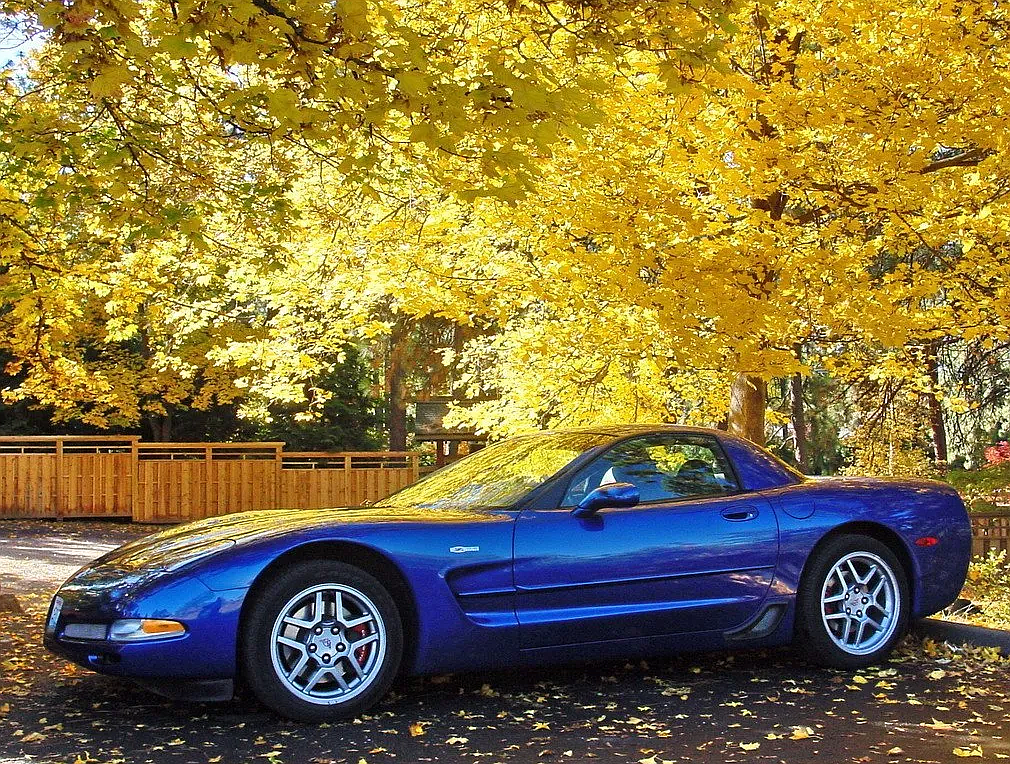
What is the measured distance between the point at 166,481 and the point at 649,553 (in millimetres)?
19096

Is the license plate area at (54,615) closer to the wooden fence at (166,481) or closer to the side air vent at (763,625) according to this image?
the side air vent at (763,625)

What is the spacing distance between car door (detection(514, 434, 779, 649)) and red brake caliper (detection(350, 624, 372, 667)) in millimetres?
750

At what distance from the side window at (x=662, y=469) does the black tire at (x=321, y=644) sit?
46.9 inches

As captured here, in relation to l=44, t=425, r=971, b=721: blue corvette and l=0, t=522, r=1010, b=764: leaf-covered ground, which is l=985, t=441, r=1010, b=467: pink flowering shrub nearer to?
l=44, t=425, r=971, b=721: blue corvette

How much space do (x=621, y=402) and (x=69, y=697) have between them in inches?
290

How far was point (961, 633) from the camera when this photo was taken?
6602 mm

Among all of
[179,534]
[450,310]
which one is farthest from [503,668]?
[450,310]

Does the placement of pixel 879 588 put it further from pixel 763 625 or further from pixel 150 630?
pixel 150 630

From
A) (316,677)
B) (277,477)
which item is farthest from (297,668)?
(277,477)

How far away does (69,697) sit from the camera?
533 cm

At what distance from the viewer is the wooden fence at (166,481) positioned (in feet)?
74.5

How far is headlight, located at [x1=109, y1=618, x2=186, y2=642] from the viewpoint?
4738 mm

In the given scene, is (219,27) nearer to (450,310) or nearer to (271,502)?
(450,310)

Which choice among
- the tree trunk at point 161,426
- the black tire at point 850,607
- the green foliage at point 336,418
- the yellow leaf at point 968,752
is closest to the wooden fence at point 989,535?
the black tire at point 850,607
